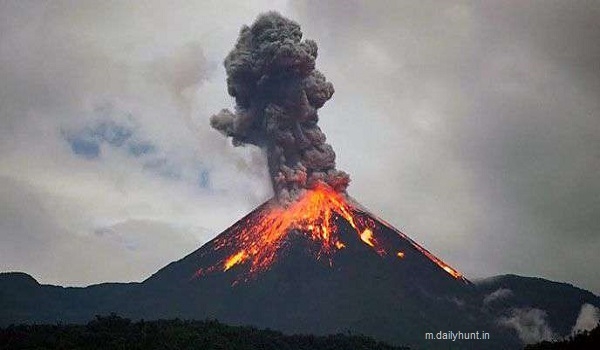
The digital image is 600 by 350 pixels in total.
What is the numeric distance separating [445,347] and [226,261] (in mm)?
43059

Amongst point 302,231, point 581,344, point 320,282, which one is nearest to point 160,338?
point 581,344

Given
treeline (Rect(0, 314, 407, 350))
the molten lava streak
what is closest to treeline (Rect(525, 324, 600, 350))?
treeline (Rect(0, 314, 407, 350))

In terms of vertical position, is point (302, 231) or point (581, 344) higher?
point (302, 231)

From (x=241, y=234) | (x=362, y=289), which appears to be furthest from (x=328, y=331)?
(x=241, y=234)

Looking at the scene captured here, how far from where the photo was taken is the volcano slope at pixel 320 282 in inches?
4510

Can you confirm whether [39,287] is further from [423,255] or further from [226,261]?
[423,255]

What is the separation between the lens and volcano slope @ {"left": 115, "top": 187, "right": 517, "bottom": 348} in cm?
11456

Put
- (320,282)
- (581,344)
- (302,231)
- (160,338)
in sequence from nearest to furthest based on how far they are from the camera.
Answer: (581,344) < (160,338) < (320,282) < (302,231)

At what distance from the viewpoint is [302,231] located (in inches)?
5123

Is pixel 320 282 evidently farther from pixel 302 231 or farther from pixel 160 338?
pixel 160 338

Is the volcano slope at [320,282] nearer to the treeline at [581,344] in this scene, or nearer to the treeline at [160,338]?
the treeline at [160,338]

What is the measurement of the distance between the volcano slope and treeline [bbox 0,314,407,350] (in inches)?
932

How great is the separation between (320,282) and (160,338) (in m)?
49.9

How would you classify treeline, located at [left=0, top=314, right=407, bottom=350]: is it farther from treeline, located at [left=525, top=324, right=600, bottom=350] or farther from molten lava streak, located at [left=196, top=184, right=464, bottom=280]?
molten lava streak, located at [left=196, top=184, right=464, bottom=280]
